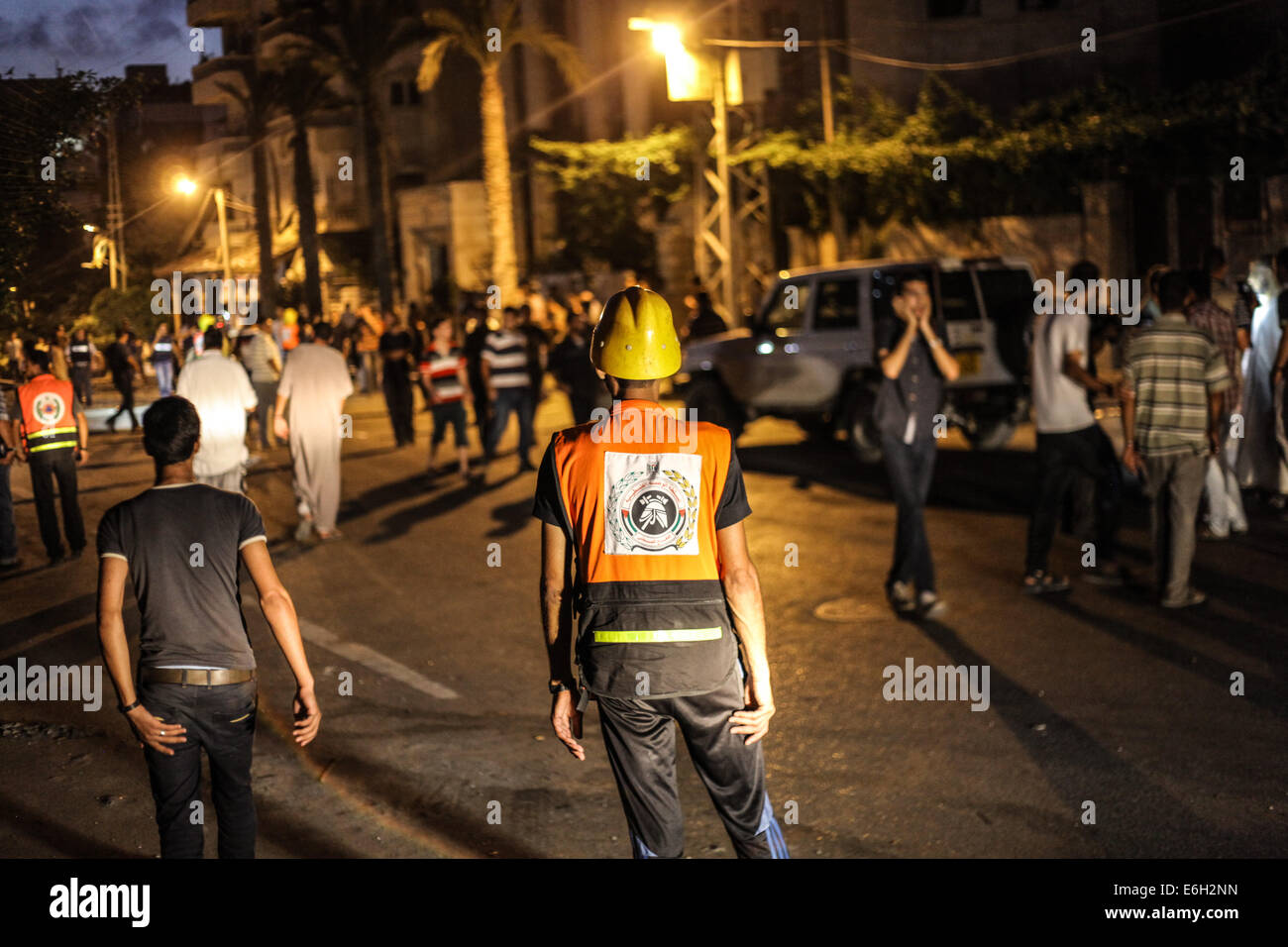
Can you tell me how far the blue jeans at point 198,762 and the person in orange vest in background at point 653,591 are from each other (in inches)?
39.8

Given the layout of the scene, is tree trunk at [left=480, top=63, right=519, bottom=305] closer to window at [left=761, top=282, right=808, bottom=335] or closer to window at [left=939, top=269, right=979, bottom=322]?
window at [left=761, top=282, right=808, bottom=335]

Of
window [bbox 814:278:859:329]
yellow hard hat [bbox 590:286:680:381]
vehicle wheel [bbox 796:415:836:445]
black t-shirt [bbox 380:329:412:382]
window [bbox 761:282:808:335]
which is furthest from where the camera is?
black t-shirt [bbox 380:329:412:382]

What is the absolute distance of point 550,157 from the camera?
39406 mm

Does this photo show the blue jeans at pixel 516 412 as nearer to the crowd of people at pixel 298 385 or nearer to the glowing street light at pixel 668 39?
the crowd of people at pixel 298 385

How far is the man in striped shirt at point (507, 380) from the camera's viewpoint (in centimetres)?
1502

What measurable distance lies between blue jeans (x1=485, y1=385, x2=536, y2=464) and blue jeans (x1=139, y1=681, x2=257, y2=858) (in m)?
10.9

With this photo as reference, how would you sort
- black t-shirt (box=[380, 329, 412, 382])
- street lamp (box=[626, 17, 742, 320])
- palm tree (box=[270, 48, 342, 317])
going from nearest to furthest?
black t-shirt (box=[380, 329, 412, 382]) → street lamp (box=[626, 17, 742, 320]) → palm tree (box=[270, 48, 342, 317])

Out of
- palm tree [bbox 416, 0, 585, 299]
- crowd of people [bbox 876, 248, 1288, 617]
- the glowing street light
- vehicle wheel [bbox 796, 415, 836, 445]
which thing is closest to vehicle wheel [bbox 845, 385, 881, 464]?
vehicle wheel [bbox 796, 415, 836, 445]

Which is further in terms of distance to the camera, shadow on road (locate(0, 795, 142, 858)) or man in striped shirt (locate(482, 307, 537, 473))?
man in striped shirt (locate(482, 307, 537, 473))

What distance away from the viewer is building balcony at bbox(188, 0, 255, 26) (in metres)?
6.43

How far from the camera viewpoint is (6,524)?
29.5ft

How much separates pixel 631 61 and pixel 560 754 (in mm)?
32135

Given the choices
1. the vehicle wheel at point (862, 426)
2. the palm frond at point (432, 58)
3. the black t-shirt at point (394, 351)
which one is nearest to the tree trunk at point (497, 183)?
the palm frond at point (432, 58)

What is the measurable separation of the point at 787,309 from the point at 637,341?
1273cm
